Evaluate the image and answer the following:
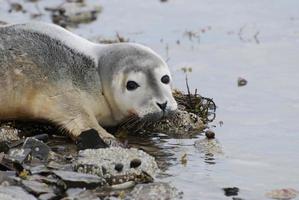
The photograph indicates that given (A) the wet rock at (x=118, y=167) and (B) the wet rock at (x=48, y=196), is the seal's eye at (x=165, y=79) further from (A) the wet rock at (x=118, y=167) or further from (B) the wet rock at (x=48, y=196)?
(B) the wet rock at (x=48, y=196)

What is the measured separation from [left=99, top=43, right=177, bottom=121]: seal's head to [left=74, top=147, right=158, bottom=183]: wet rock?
878mm

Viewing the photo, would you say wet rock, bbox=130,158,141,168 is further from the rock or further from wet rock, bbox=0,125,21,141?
the rock

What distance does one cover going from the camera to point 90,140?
27.1 ft

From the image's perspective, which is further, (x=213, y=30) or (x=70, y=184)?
(x=213, y=30)

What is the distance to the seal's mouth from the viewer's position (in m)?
8.67

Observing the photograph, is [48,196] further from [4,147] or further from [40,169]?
[4,147]

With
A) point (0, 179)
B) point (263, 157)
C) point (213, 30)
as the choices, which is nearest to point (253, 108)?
point (263, 157)

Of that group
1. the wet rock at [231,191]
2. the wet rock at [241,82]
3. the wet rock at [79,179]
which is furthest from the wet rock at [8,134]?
the wet rock at [241,82]

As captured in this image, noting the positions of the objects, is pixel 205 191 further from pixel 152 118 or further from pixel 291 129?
pixel 291 129

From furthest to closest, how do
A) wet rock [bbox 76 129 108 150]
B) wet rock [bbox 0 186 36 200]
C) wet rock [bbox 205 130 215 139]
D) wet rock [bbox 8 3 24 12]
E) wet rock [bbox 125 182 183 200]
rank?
wet rock [bbox 8 3 24 12], wet rock [bbox 205 130 215 139], wet rock [bbox 76 129 108 150], wet rock [bbox 125 182 183 200], wet rock [bbox 0 186 36 200]

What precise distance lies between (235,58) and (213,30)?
224cm

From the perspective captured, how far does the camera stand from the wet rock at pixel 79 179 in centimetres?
712

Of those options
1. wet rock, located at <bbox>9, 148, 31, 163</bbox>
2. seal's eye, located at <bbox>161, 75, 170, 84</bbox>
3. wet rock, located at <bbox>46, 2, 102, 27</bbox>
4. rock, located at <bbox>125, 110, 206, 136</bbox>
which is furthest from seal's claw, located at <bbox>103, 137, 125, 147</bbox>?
wet rock, located at <bbox>46, 2, 102, 27</bbox>

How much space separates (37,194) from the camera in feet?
22.6
